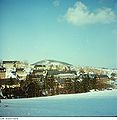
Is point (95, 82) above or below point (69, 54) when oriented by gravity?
below

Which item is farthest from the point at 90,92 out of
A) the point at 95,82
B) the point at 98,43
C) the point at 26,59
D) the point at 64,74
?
the point at 26,59

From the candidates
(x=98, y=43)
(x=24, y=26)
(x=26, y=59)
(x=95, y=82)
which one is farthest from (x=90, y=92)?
(x=24, y=26)

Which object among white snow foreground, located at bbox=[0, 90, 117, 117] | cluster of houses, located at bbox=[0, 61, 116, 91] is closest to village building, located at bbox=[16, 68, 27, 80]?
cluster of houses, located at bbox=[0, 61, 116, 91]

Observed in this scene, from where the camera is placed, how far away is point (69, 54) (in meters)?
2.10

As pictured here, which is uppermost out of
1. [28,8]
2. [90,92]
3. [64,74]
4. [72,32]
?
[28,8]

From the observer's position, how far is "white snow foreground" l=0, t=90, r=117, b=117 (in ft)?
6.38

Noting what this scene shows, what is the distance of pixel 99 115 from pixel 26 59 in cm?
66

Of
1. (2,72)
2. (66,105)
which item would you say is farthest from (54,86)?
(2,72)

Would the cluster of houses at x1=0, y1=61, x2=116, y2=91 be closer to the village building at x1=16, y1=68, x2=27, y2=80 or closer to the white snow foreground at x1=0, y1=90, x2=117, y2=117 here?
the village building at x1=16, y1=68, x2=27, y2=80

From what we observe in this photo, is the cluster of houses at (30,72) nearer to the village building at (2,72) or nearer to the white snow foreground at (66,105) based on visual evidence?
the village building at (2,72)

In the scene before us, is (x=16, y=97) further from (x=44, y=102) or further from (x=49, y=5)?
(x=49, y=5)

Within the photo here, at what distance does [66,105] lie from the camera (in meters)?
2.00

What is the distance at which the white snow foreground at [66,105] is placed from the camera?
76.6 inches

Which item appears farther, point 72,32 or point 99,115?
point 72,32
